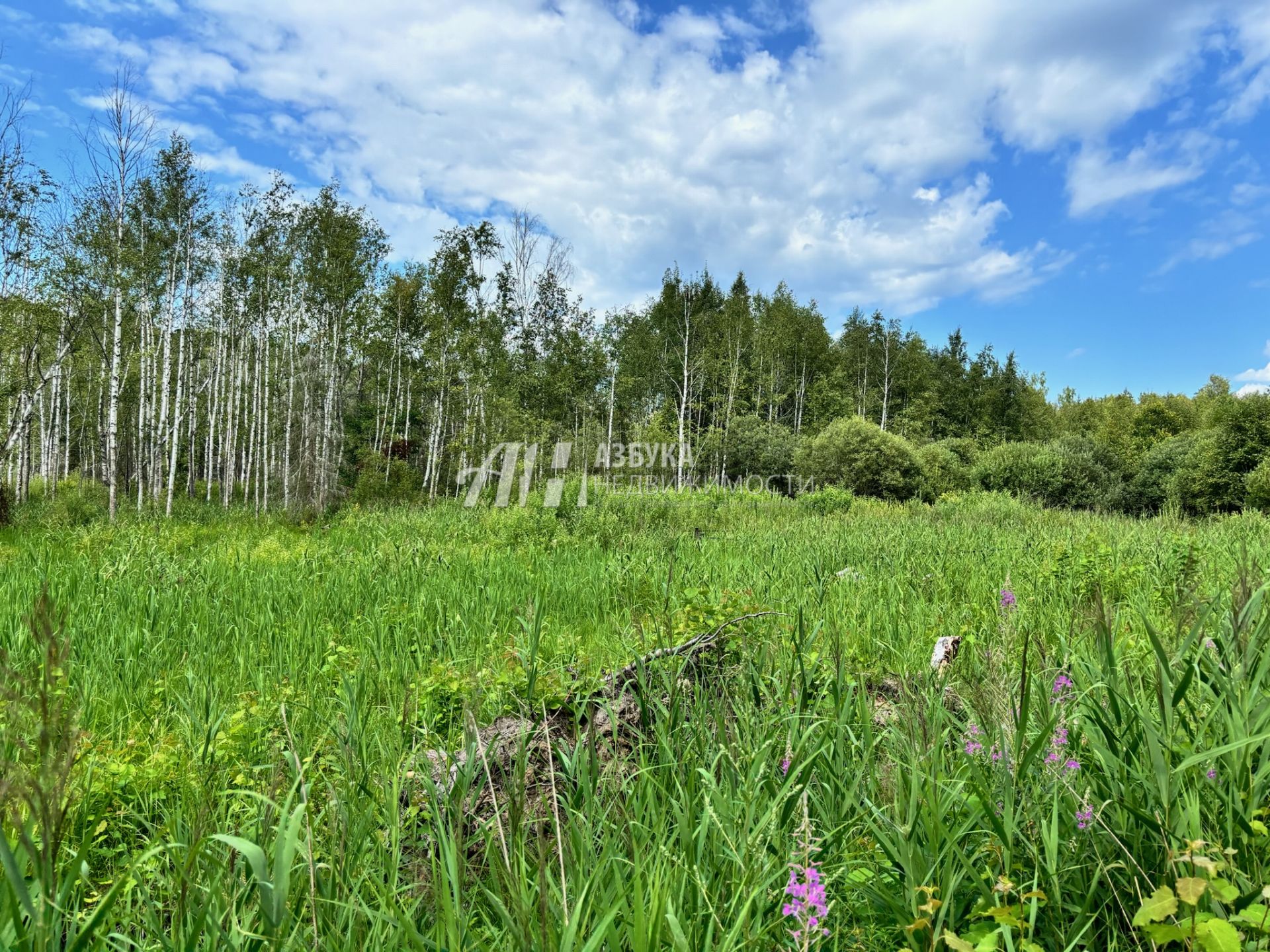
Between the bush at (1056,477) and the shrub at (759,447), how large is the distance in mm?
12272

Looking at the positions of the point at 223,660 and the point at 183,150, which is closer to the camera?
the point at 223,660

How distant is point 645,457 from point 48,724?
29877 mm

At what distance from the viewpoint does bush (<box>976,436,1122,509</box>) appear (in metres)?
21.6

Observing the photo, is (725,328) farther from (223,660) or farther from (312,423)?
(223,660)

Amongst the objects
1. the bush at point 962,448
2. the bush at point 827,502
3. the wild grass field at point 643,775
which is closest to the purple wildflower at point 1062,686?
the wild grass field at point 643,775

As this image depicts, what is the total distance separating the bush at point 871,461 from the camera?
24.3m

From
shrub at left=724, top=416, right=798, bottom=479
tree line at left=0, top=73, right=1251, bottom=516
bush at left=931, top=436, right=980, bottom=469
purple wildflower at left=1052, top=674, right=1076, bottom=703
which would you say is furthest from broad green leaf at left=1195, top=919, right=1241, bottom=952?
bush at left=931, top=436, right=980, bottom=469

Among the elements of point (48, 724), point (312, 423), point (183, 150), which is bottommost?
point (48, 724)

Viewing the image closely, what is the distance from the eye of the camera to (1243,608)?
1.33m

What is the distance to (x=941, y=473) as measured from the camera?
25.8 m

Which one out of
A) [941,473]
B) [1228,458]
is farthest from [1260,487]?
[941,473]

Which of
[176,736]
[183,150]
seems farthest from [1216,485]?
[183,150]

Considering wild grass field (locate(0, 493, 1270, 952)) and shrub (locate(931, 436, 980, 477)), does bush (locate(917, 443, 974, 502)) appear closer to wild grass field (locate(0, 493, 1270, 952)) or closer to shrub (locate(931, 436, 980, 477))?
shrub (locate(931, 436, 980, 477))

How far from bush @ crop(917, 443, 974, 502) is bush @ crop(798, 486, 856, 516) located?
5.46m
